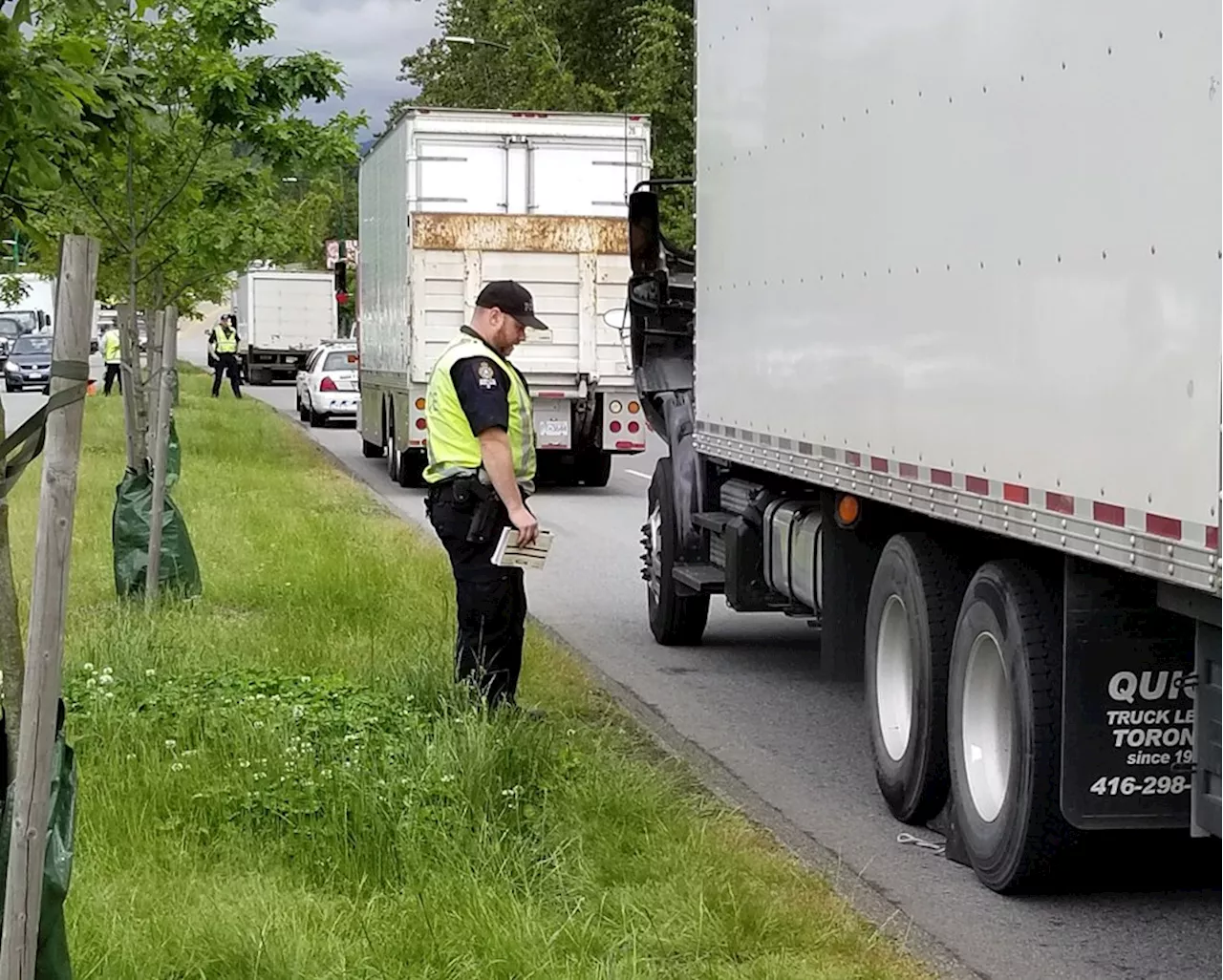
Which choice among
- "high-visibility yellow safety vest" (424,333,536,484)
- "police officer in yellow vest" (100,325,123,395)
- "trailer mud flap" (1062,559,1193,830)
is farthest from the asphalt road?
"police officer in yellow vest" (100,325,123,395)

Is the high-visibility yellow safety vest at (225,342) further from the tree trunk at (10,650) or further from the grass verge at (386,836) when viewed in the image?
the tree trunk at (10,650)

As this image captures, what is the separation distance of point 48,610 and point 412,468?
1827cm

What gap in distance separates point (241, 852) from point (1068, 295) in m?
2.88

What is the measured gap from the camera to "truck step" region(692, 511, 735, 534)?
10.2 m

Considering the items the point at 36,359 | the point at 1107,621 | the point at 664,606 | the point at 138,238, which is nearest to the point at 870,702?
the point at 1107,621

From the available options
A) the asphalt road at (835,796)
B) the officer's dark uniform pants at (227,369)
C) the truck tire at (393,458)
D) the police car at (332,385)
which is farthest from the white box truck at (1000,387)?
the officer's dark uniform pants at (227,369)

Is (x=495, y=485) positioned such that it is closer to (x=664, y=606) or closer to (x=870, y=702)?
(x=870, y=702)

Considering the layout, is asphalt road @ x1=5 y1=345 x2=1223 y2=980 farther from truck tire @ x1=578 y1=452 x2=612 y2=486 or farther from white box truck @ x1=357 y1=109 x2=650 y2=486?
truck tire @ x1=578 y1=452 x2=612 y2=486

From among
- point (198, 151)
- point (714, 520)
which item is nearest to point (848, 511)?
point (714, 520)

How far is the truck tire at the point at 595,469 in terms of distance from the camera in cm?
2208

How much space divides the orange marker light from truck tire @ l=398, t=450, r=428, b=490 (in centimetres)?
1403

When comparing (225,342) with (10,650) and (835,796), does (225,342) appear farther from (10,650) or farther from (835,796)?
(10,650)

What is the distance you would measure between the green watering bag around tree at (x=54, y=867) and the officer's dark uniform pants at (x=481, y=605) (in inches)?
148

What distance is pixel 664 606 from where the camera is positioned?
1122 centimetres
